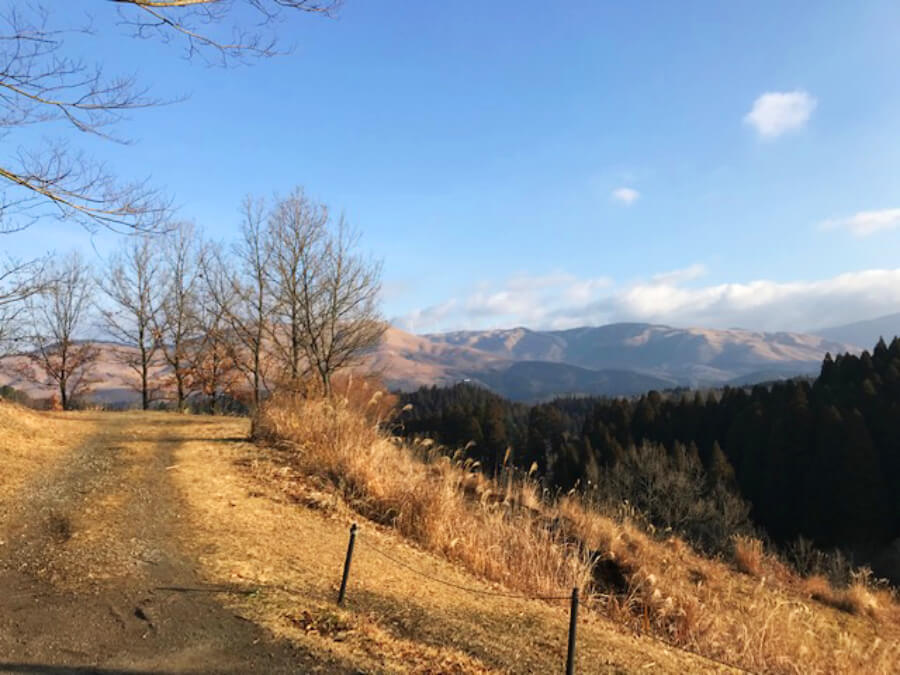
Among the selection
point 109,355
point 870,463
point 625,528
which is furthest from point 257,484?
point 870,463

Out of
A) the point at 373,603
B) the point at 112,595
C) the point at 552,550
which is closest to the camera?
the point at 112,595

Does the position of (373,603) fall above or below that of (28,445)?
below

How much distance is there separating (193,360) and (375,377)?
12.1 m

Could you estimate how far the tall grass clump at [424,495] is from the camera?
24.4 ft

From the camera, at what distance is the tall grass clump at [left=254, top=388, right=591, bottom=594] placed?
744cm

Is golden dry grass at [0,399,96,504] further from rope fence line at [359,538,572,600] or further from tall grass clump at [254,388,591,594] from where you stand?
rope fence line at [359,538,572,600]

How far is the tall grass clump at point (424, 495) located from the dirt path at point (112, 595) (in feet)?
8.89

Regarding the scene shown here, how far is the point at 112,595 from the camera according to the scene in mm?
4684

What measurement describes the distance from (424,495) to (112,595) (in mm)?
4576

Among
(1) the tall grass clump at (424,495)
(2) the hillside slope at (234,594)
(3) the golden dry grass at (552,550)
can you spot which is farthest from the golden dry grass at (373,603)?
(3) the golden dry grass at (552,550)

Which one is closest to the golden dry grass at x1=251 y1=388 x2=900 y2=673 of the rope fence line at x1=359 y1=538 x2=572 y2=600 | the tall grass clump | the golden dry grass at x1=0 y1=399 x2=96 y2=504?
the tall grass clump

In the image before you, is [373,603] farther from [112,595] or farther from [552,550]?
[552,550]

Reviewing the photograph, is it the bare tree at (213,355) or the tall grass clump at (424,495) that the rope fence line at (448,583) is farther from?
the bare tree at (213,355)

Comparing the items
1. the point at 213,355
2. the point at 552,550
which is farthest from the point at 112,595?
the point at 213,355
